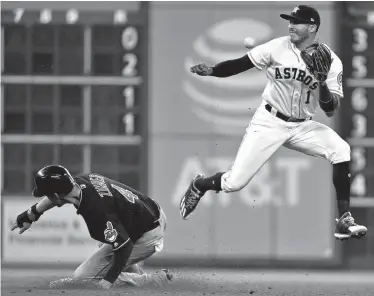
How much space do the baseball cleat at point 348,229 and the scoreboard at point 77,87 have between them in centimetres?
449

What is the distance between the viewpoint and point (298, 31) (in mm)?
10508

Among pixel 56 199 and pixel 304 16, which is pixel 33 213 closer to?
pixel 56 199

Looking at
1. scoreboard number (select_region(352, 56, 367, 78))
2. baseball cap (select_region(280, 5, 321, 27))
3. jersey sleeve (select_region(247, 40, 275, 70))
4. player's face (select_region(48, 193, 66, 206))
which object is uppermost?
baseball cap (select_region(280, 5, 321, 27))

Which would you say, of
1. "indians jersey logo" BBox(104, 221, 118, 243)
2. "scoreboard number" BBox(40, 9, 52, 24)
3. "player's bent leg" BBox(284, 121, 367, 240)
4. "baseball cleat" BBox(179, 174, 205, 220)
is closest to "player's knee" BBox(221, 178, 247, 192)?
"baseball cleat" BBox(179, 174, 205, 220)

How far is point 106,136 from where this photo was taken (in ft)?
48.0

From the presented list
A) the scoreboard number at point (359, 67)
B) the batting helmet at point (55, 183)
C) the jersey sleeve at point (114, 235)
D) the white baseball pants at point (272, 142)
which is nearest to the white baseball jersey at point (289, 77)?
the white baseball pants at point (272, 142)

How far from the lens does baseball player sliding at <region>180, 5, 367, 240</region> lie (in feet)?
34.6

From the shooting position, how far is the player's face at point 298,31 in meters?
10.5

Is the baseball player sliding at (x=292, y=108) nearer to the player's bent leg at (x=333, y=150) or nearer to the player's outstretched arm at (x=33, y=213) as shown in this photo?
the player's bent leg at (x=333, y=150)

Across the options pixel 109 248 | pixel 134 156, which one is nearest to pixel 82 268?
pixel 109 248

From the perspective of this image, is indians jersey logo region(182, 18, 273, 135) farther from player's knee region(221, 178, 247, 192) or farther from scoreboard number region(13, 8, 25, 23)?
player's knee region(221, 178, 247, 192)

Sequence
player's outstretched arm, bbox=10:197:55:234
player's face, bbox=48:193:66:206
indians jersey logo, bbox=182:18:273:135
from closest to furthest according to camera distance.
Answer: player's face, bbox=48:193:66:206, player's outstretched arm, bbox=10:197:55:234, indians jersey logo, bbox=182:18:273:135

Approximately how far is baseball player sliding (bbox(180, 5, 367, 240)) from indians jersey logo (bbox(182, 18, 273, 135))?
156 inches

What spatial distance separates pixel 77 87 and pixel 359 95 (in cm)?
311
